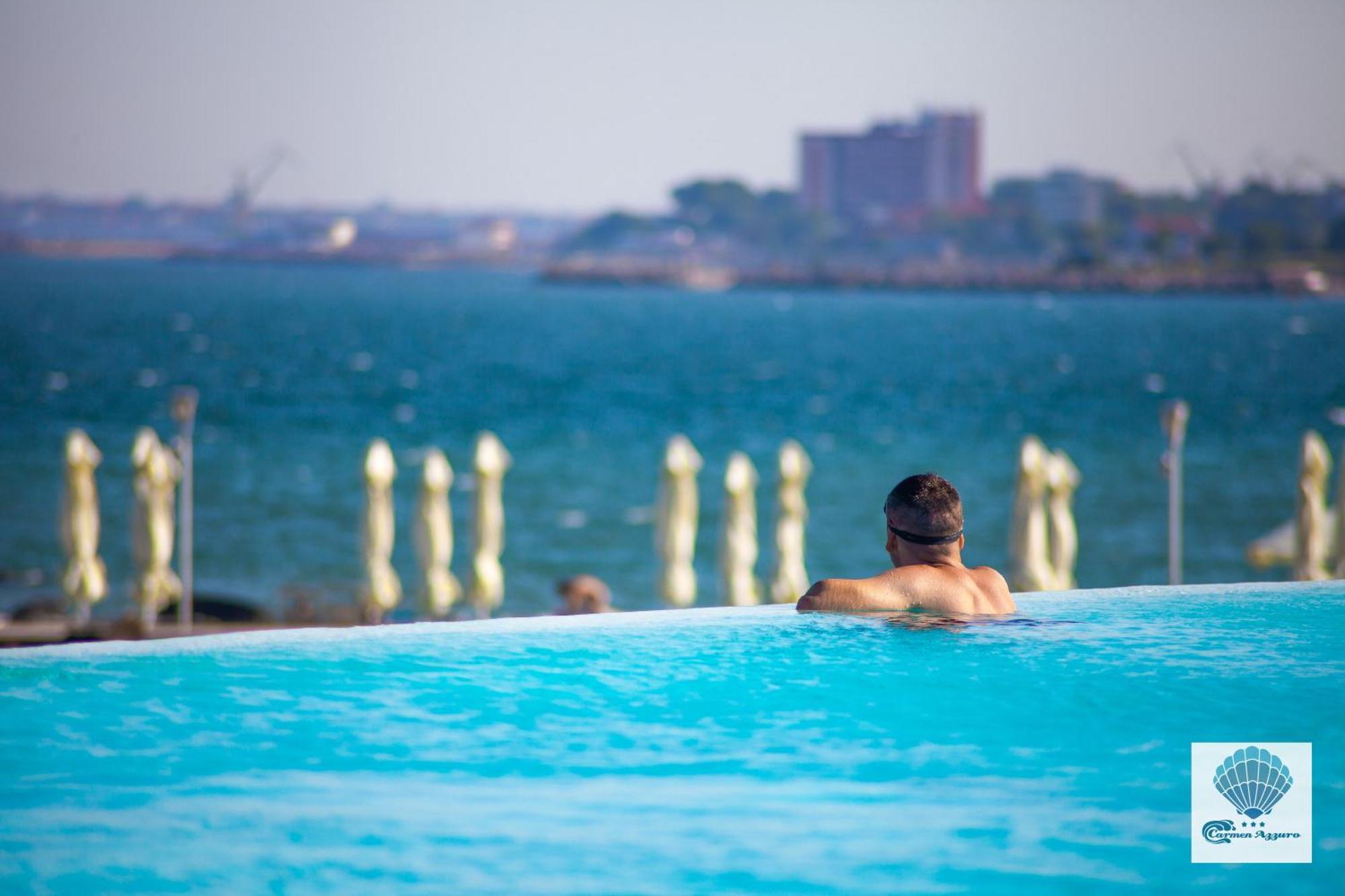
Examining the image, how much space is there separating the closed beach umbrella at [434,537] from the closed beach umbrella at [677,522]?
1.59 metres

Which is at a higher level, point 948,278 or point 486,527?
point 948,278

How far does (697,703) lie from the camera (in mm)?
6148

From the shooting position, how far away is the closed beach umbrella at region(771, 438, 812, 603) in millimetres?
13266

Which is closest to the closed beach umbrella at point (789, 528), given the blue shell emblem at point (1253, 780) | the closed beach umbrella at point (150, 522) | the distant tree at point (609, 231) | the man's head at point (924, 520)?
the closed beach umbrella at point (150, 522)

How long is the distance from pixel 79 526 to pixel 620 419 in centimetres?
3321

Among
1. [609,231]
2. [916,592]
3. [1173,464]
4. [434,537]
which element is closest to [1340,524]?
[1173,464]

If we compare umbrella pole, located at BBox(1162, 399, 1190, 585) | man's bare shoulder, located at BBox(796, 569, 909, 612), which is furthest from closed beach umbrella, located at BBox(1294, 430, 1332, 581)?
man's bare shoulder, located at BBox(796, 569, 909, 612)

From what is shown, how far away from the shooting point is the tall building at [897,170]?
6206 inches

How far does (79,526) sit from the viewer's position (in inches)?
530

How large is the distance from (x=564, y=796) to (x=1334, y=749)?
7.87 ft

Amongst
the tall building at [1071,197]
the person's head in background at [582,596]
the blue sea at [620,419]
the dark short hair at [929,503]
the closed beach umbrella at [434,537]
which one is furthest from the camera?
the tall building at [1071,197]

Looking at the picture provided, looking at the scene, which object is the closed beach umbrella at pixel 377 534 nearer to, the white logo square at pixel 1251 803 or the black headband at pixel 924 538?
the black headband at pixel 924 538

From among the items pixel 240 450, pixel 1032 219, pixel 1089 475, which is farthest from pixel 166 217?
pixel 1089 475

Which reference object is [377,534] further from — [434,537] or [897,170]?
[897,170]
